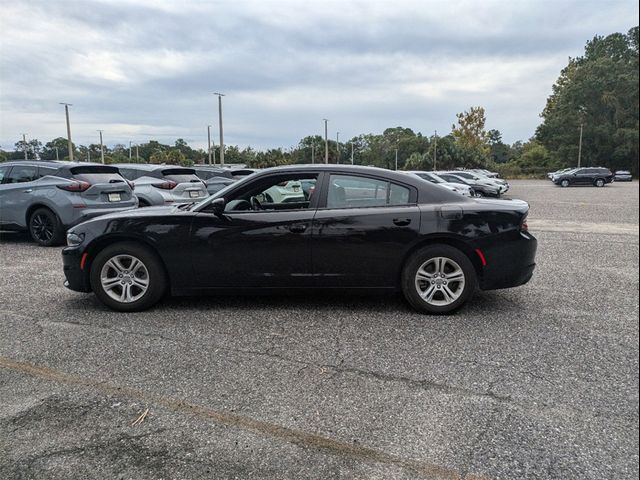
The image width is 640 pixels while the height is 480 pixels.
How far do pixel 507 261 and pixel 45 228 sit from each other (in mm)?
7862

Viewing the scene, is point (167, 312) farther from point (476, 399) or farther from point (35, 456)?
point (476, 399)

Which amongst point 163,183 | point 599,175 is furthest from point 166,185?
point 599,175

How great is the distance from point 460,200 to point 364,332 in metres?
1.56

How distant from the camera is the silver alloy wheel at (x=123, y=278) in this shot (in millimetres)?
4621

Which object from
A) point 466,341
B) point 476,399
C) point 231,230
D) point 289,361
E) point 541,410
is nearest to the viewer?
point 541,410

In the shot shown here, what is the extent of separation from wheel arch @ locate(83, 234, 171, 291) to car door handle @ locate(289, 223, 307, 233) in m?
1.28

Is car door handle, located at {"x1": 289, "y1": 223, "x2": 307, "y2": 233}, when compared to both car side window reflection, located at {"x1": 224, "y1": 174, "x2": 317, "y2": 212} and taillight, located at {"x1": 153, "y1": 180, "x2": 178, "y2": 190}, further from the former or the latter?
taillight, located at {"x1": 153, "y1": 180, "x2": 178, "y2": 190}

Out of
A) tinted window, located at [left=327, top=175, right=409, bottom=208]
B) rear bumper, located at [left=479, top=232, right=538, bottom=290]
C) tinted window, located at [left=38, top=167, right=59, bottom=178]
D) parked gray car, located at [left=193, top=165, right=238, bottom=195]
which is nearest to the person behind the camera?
rear bumper, located at [left=479, top=232, right=538, bottom=290]

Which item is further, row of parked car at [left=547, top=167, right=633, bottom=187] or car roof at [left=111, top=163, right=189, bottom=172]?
car roof at [left=111, top=163, right=189, bottom=172]

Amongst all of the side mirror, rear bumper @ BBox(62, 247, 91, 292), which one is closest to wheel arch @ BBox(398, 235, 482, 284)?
the side mirror

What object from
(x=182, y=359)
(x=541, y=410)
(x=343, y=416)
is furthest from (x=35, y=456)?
(x=541, y=410)

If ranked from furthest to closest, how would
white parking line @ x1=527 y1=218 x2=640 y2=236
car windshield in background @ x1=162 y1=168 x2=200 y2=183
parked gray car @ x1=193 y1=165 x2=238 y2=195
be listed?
car windshield in background @ x1=162 y1=168 x2=200 y2=183, white parking line @ x1=527 y1=218 x2=640 y2=236, parked gray car @ x1=193 y1=165 x2=238 y2=195

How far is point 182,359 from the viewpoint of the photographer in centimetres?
351

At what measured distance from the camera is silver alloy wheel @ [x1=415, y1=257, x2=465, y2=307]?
4402 mm
